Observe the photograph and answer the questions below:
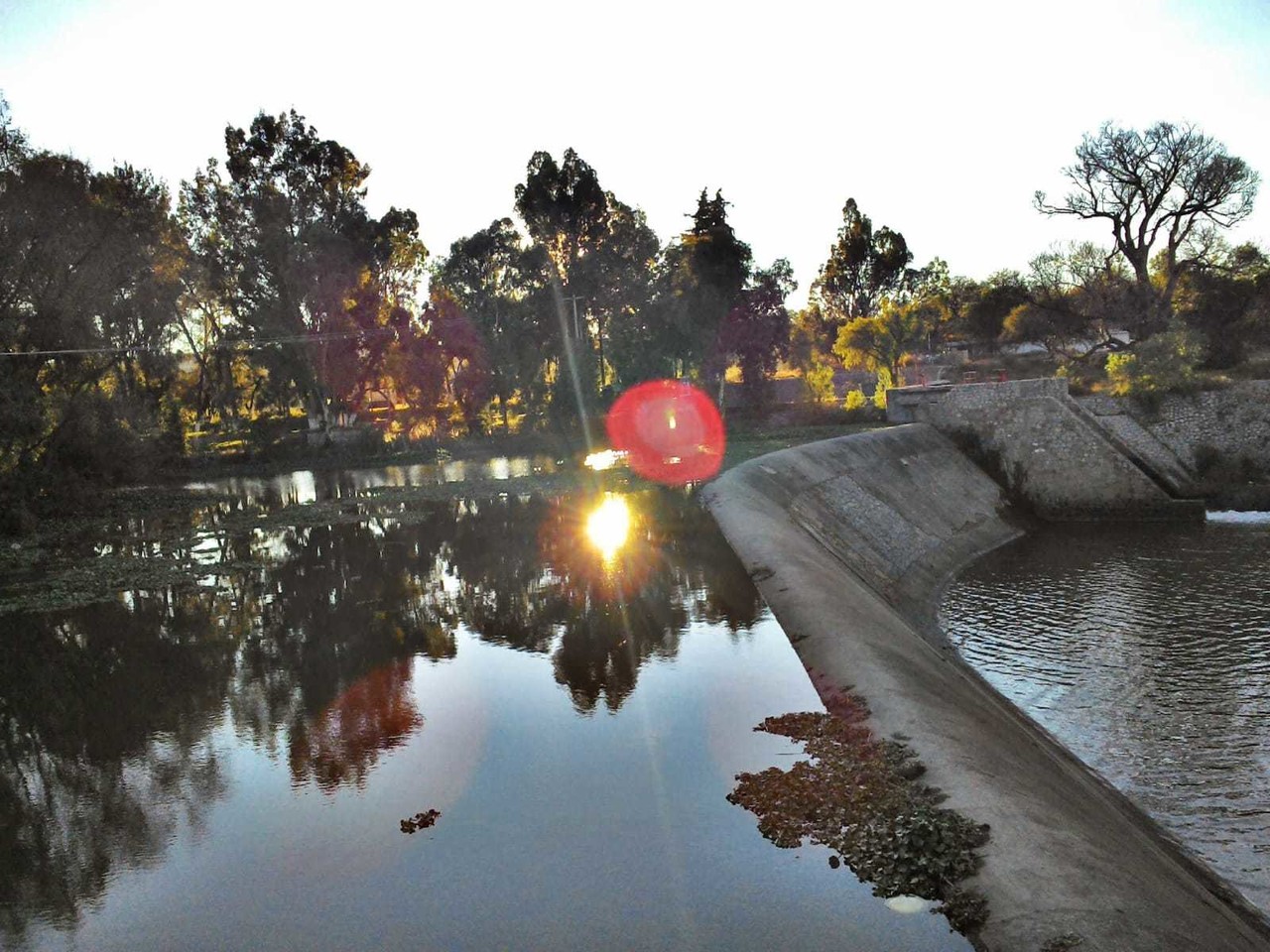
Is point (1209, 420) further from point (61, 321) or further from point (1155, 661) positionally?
point (61, 321)

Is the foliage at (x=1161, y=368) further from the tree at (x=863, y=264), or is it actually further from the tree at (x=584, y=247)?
the tree at (x=863, y=264)

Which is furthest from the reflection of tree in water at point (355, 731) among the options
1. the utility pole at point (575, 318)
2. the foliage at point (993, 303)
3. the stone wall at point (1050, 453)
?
the foliage at point (993, 303)

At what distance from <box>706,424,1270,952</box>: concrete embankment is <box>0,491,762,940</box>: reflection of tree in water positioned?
5.50 ft

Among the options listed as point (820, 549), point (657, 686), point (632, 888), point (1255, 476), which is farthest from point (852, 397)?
point (632, 888)

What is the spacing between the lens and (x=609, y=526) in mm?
29188

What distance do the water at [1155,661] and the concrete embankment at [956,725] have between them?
64cm

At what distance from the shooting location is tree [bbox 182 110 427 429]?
5865cm

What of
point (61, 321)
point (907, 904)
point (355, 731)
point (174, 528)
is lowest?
point (907, 904)

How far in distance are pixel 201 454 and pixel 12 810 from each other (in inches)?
2104

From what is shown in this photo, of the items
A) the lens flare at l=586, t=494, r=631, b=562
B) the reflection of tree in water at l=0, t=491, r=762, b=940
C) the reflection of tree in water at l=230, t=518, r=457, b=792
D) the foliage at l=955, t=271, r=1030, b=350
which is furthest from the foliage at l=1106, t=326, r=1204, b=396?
the reflection of tree in water at l=230, t=518, r=457, b=792

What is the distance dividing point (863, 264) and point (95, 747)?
284 ft

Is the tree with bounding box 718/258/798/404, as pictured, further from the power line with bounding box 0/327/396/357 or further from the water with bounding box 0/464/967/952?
the water with bounding box 0/464/967/952

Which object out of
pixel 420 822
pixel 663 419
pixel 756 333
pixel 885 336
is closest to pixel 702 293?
pixel 756 333

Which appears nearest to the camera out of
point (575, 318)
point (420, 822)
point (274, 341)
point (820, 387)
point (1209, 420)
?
point (420, 822)
